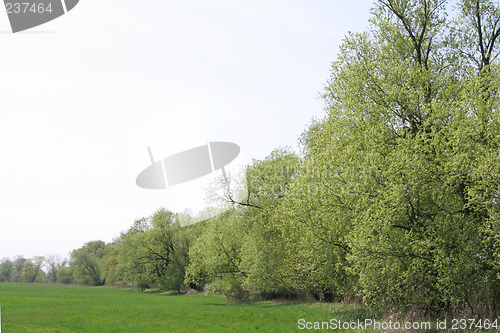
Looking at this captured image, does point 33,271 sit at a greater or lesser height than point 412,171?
lesser

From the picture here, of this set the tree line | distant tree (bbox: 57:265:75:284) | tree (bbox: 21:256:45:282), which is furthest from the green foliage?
tree (bbox: 21:256:45:282)

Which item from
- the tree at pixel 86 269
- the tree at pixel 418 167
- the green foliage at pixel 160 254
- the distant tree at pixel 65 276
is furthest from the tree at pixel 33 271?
the tree at pixel 418 167

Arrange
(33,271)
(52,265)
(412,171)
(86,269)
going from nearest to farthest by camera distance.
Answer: (412,171)
(86,269)
(33,271)
(52,265)

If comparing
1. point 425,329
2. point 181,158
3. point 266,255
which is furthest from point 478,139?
point 181,158

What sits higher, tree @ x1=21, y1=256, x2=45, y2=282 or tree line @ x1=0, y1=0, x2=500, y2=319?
tree line @ x1=0, y1=0, x2=500, y2=319

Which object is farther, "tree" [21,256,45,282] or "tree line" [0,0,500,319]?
"tree" [21,256,45,282]

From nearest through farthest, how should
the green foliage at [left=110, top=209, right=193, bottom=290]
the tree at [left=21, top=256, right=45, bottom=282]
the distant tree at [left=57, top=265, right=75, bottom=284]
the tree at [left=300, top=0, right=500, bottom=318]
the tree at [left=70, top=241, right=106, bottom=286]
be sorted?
1. the tree at [left=300, top=0, right=500, bottom=318]
2. the green foliage at [left=110, top=209, right=193, bottom=290]
3. the tree at [left=70, top=241, right=106, bottom=286]
4. the distant tree at [left=57, top=265, right=75, bottom=284]
5. the tree at [left=21, top=256, right=45, bottom=282]

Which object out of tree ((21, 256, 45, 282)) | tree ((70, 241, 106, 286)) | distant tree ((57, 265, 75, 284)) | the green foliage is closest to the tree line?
the green foliage

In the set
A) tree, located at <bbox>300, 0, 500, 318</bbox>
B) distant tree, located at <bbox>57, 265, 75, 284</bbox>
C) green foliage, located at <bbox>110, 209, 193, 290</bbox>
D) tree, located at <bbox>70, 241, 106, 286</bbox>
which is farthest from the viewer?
distant tree, located at <bbox>57, 265, 75, 284</bbox>

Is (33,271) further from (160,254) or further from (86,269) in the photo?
(160,254)

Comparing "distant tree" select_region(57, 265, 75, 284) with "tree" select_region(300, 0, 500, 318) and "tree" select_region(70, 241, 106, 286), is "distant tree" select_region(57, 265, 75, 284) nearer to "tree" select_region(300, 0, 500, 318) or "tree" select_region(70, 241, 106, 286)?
"tree" select_region(70, 241, 106, 286)

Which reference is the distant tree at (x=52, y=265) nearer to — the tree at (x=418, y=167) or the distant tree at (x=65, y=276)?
the distant tree at (x=65, y=276)

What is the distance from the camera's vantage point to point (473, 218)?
18062 millimetres

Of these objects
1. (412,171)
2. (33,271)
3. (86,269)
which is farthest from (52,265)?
(412,171)
